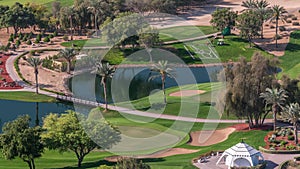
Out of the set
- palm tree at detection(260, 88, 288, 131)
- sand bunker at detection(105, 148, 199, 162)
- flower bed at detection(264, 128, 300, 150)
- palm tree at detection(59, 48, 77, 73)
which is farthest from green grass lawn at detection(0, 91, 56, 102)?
flower bed at detection(264, 128, 300, 150)

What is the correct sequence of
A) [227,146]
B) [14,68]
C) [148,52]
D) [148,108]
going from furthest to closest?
[148,52], [14,68], [148,108], [227,146]

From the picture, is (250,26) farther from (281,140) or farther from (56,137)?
(56,137)

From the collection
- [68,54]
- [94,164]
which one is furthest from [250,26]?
[94,164]

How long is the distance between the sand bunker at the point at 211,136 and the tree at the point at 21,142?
105 feet

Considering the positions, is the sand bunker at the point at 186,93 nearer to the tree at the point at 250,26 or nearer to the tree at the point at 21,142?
the tree at the point at 250,26

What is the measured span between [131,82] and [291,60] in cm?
4801

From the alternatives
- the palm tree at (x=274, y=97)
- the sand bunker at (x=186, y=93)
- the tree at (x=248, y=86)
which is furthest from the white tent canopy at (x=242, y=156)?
the sand bunker at (x=186, y=93)

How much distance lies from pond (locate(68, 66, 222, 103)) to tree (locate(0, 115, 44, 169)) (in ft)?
175

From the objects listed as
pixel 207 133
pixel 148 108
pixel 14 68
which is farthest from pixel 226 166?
pixel 14 68

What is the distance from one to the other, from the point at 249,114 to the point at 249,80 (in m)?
6.84

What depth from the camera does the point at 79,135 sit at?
4033 inches

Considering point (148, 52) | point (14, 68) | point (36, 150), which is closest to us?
point (36, 150)

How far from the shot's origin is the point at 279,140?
4500 inches

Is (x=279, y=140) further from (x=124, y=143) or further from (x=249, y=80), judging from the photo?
(x=124, y=143)
